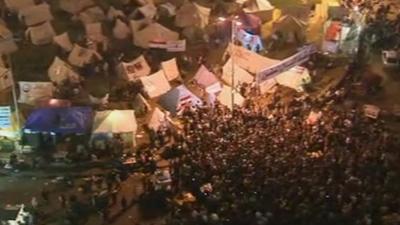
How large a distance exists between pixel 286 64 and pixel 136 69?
5156mm

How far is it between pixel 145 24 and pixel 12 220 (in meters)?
12.5

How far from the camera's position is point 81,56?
1055 inches

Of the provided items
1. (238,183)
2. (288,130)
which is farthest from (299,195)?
(288,130)

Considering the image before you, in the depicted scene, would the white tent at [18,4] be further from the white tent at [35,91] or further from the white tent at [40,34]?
the white tent at [35,91]

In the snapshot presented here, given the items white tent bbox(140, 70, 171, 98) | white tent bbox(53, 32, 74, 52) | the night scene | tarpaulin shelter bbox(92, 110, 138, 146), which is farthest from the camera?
white tent bbox(53, 32, 74, 52)

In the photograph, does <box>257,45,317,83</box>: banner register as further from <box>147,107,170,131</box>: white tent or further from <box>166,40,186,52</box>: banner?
<box>166,40,186,52</box>: banner

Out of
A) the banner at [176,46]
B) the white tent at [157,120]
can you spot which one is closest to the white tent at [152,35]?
the banner at [176,46]

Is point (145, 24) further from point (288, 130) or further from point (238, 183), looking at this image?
point (238, 183)

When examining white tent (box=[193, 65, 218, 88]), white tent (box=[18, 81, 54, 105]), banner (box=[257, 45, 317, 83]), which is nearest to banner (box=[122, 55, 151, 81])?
white tent (box=[193, 65, 218, 88])

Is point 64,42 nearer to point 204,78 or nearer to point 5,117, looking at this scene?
Answer: point 204,78

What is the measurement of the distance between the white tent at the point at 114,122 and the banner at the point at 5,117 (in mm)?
2512

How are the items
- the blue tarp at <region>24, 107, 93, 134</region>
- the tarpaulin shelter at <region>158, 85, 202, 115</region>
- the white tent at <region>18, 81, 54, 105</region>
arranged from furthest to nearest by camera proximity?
the white tent at <region>18, 81, 54, 105</region> < the tarpaulin shelter at <region>158, 85, 202, 115</region> < the blue tarp at <region>24, 107, 93, 134</region>

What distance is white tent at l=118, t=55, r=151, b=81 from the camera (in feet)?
84.4

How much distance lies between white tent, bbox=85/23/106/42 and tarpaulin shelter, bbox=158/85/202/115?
19.4ft
